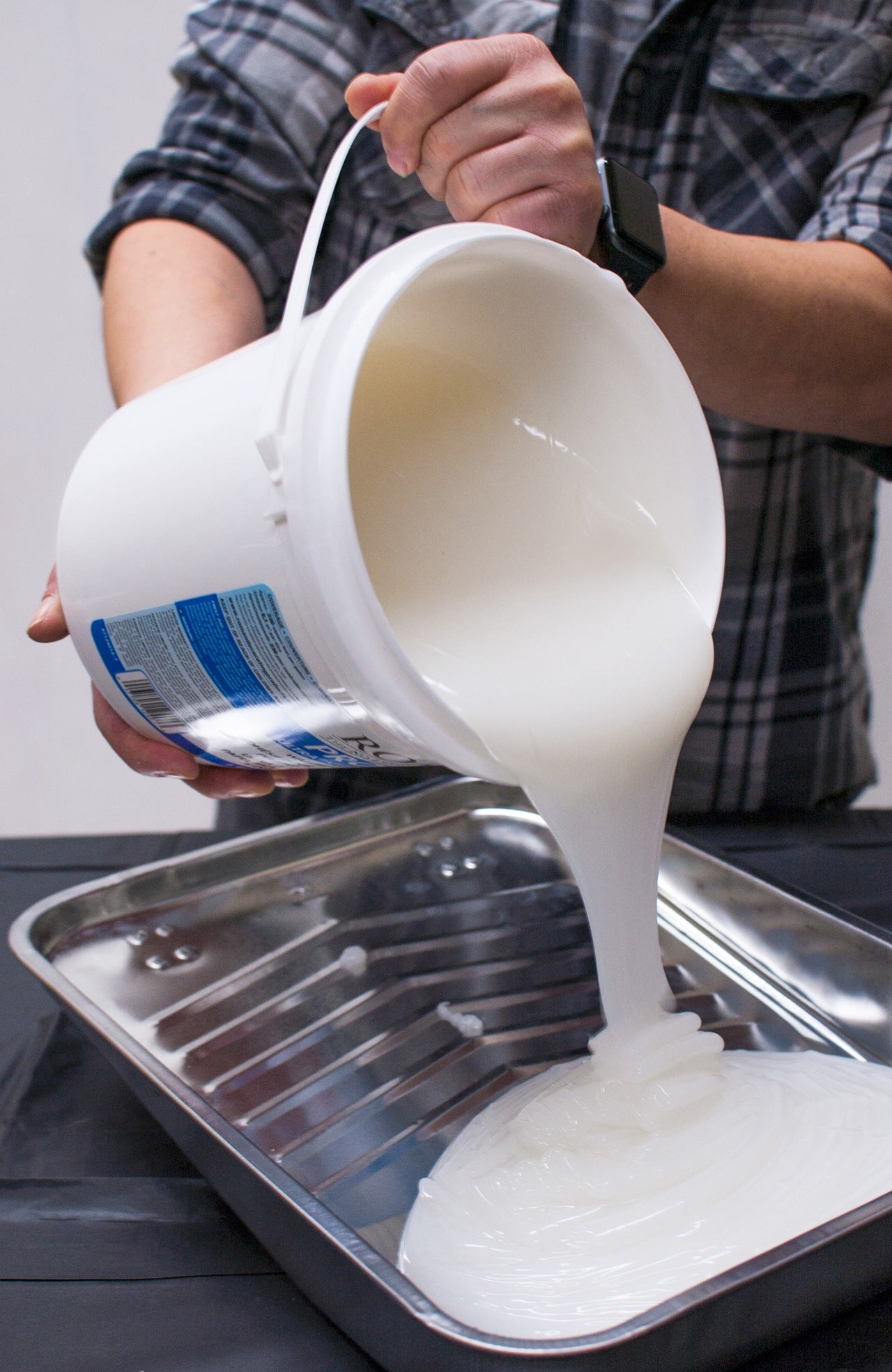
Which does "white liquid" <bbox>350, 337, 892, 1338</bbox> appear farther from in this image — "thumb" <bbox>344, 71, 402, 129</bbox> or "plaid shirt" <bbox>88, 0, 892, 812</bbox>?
"plaid shirt" <bbox>88, 0, 892, 812</bbox>

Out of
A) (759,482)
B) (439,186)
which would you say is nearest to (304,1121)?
(439,186)

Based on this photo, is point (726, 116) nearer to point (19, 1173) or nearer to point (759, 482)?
point (759, 482)

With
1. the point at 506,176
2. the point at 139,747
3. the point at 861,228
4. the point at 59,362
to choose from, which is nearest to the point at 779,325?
the point at 861,228

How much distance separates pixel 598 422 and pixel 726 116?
1.50 feet

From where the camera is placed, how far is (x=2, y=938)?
817mm

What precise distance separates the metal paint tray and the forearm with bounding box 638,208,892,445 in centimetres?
34

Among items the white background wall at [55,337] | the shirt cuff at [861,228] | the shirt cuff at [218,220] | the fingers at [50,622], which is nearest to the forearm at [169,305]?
the shirt cuff at [218,220]

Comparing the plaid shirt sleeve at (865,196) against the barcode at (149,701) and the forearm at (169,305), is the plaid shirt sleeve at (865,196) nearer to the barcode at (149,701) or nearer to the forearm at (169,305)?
the forearm at (169,305)

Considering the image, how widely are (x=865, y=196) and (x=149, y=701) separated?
645mm

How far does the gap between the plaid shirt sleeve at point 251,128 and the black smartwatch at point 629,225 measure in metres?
0.37

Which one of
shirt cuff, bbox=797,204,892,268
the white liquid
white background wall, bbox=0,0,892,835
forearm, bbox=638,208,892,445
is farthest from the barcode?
white background wall, bbox=0,0,892,835

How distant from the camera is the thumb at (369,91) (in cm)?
59

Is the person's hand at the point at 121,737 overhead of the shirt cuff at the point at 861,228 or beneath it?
beneath

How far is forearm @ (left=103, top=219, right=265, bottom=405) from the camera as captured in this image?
0.85m
